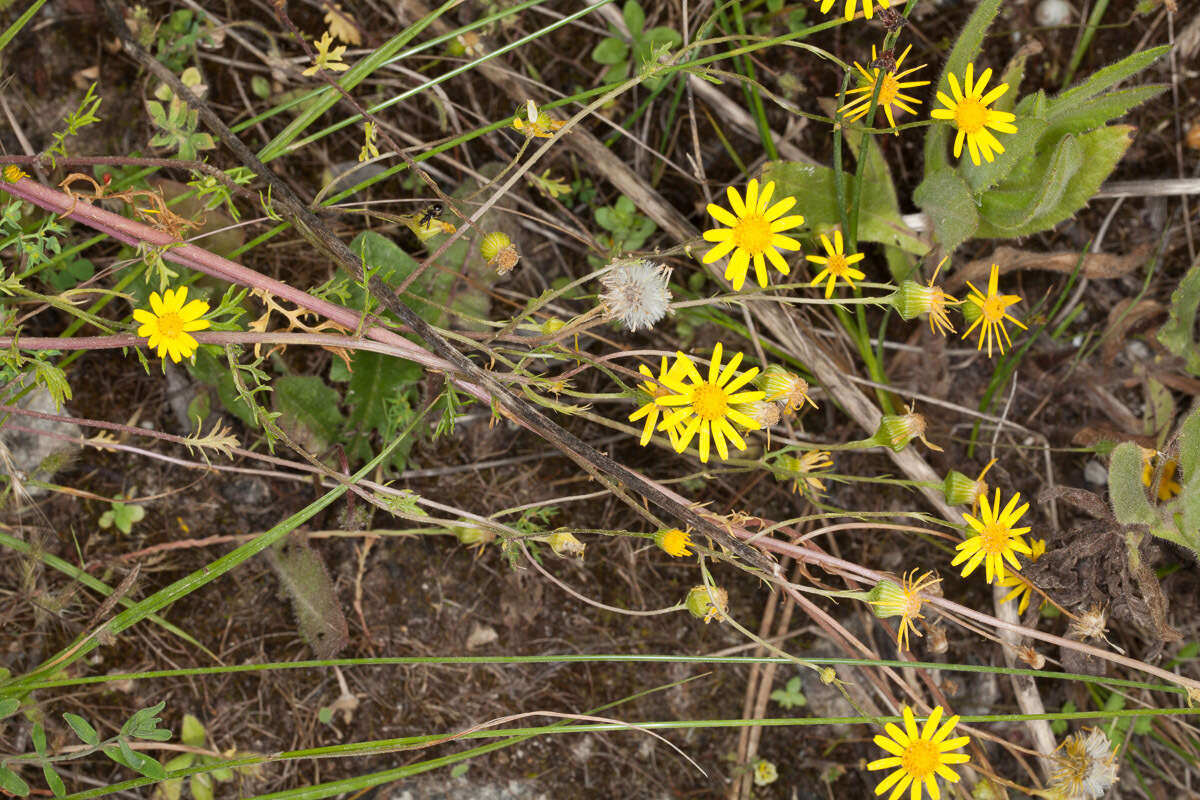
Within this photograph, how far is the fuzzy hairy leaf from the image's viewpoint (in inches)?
102

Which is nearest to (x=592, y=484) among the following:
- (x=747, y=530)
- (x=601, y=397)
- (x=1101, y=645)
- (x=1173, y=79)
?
(x=747, y=530)

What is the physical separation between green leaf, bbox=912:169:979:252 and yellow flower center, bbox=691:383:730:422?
3.01 feet

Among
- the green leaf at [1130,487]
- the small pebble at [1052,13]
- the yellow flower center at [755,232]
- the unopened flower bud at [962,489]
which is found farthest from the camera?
the small pebble at [1052,13]

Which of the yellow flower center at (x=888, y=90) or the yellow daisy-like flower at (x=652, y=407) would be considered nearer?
the yellow daisy-like flower at (x=652, y=407)

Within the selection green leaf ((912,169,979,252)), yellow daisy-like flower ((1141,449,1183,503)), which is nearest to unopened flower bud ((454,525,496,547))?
green leaf ((912,169,979,252))

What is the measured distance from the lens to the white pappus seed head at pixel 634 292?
84.5 inches

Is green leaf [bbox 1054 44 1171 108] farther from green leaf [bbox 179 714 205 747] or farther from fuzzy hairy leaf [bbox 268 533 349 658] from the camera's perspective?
green leaf [bbox 179 714 205 747]

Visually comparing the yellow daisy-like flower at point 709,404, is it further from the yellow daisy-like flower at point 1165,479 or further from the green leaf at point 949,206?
the yellow daisy-like flower at point 1165,479

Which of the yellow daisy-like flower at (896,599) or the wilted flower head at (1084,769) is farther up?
the yellow daisy-like flower at (896,599)

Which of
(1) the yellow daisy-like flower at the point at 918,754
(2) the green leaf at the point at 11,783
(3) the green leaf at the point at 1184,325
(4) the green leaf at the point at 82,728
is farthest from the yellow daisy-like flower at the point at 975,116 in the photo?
(2) the green leaf at the point at 11,783

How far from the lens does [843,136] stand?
9.16 feet

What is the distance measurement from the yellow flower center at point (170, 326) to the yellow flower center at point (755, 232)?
1.28m

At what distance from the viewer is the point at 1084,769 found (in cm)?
244

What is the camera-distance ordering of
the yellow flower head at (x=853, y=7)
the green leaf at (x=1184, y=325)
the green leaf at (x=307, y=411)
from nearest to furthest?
the yellow flower head at (x=853, y=7) < the green leaf at (x=307, y=411) < the green leaf at (x=1184, y=325)
